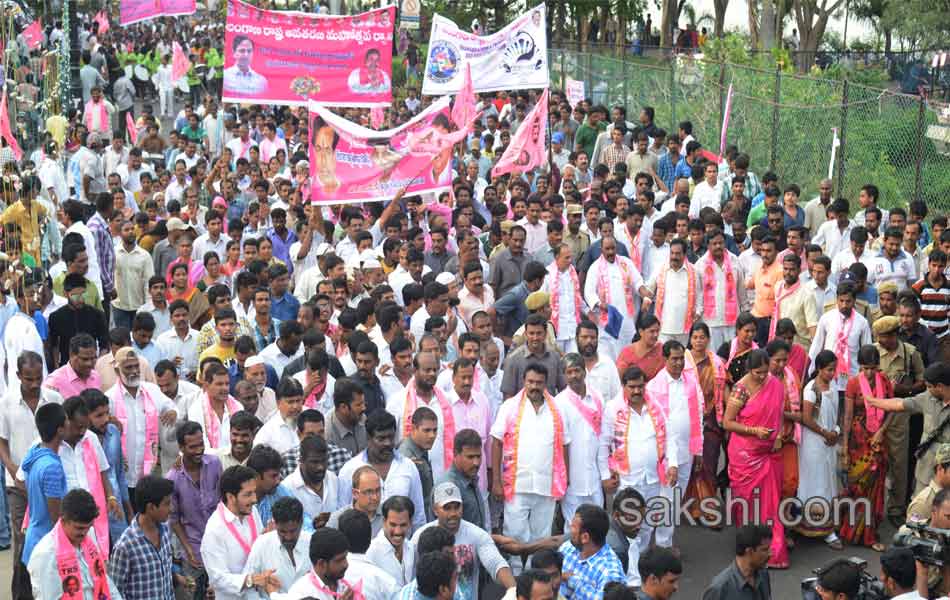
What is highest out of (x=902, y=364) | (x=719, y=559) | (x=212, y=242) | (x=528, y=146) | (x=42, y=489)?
(x=528, y=146)

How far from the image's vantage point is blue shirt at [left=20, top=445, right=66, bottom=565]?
7.57 meters

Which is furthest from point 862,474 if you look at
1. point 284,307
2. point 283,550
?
point 283,550

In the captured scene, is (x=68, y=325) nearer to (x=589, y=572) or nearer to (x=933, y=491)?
(x=589, y=572)

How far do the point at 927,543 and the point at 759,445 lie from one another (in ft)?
10.4

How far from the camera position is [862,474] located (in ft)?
33.5

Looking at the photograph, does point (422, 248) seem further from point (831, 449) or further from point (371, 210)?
point (831, 449)

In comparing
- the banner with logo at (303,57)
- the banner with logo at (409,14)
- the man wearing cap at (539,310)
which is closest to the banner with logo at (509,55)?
the banner with logo at (303,57)

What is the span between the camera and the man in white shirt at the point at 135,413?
891 centimetres

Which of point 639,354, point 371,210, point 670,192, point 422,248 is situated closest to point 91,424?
point 639,354

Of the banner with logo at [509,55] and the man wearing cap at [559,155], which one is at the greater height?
the banner with logo at [509,55]

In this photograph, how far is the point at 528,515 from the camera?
9023 millimetres

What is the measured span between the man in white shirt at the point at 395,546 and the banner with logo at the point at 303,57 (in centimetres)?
899

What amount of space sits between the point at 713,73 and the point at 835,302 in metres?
10.8

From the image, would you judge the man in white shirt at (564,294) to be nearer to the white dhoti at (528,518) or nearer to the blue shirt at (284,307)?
the blue shirt at (284,307)
